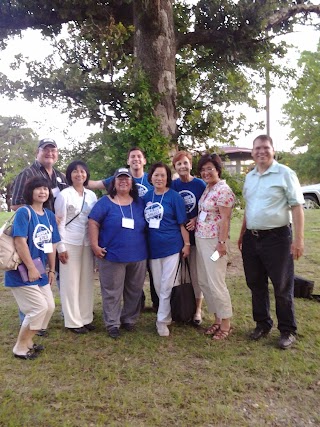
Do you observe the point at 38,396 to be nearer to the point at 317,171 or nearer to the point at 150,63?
the point at 150,63

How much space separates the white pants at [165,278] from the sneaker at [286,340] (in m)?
1.13

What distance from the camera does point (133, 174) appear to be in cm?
→ 441

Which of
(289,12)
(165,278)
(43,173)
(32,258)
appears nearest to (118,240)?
(165,278)

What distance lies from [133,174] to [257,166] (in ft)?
4.47

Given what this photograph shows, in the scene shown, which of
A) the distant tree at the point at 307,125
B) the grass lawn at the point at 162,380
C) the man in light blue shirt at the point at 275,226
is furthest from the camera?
the distant tree at the point at 307,125

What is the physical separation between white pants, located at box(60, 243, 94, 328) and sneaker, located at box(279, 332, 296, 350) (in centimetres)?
199

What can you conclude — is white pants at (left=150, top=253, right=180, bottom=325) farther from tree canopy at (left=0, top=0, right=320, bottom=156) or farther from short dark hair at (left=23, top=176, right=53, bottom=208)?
tree canopy at (left=0, top=0, right=320, bottom=156)

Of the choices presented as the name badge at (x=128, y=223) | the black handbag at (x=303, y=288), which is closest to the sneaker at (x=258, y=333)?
the black handbag at (x=303, y=288)

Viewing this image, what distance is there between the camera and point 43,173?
418cm

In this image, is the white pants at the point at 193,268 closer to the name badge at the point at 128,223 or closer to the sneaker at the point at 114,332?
the name badge at the point at 128,223

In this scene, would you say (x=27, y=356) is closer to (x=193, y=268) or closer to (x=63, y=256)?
(x=63, y=256)

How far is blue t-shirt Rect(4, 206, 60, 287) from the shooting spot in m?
3.45

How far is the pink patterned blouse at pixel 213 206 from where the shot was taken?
3.84 metres

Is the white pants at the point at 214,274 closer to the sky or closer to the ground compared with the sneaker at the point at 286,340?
closer to the sky
